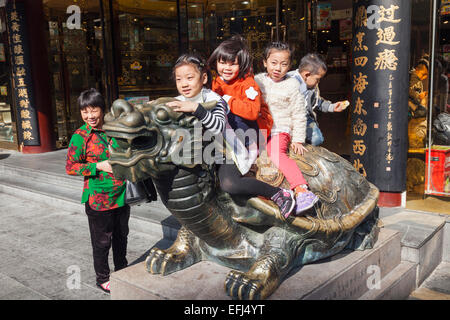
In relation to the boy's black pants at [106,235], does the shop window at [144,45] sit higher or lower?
higher

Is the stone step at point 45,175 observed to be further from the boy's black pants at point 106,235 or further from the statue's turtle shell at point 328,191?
the statue's turtle shell at point 328,191

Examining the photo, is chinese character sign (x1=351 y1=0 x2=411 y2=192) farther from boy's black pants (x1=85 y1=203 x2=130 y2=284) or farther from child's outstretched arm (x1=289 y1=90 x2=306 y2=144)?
boy's black pants (x1=85 y1=203 x2=130 y2=284)

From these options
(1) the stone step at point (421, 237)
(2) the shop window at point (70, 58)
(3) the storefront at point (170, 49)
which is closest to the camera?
(1) the stone step at point (421, 237)

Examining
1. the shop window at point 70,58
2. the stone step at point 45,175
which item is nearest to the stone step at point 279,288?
the stone step at point 45,175

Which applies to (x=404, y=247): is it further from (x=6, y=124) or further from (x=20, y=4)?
(x=6, y=124)

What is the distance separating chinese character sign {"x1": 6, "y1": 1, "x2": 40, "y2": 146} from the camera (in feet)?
28.3

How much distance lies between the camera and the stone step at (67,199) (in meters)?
4.43

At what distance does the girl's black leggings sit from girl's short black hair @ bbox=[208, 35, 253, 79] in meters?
0.56

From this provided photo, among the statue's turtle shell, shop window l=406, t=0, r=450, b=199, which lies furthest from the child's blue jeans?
shop window l=406, t=0, r=450, b=199

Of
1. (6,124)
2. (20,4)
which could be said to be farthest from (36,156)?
(20,4)

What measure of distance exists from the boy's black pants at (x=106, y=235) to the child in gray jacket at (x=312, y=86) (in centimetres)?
152

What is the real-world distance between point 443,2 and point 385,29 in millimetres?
815

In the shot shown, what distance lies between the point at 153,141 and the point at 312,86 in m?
1.64

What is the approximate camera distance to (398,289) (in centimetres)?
301
